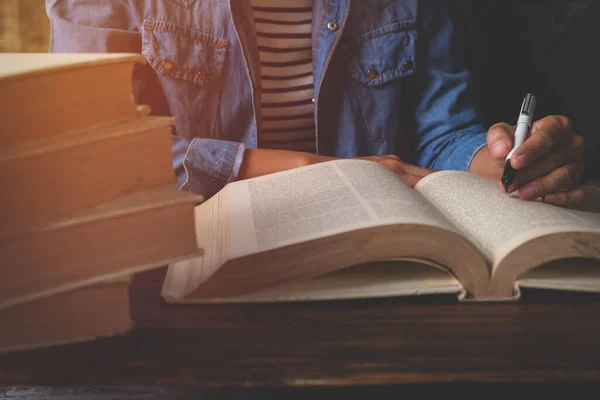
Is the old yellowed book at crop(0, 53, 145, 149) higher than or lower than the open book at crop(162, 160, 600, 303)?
higher

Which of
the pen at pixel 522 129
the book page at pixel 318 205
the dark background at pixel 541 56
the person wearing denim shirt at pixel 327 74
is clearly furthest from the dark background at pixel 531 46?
the book page at pixel 318 205

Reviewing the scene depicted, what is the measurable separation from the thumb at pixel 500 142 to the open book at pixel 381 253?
0.52ft

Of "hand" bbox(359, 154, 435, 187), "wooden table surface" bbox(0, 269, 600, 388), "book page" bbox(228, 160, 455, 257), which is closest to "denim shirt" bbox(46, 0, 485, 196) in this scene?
"hand" bbox(359, 154, 435, 187)

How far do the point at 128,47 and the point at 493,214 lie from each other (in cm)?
88

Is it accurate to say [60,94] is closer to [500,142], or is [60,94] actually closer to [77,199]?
[77,199]

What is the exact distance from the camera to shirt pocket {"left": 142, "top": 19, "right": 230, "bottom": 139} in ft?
3.86

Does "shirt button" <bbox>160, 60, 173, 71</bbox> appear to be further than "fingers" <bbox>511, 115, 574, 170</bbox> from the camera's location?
Yes

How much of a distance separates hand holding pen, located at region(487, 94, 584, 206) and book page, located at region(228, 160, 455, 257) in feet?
0.52

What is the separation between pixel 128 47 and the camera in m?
1.18

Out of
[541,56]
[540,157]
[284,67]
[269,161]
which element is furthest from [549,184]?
[541,56]

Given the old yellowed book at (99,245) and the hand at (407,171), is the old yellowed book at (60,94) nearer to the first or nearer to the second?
the old yellowed book at (99,245)

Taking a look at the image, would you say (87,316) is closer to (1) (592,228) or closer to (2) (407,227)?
(2) (407,227)

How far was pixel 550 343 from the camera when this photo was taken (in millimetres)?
484

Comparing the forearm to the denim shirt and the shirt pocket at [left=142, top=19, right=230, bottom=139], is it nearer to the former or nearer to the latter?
the denim shirt
